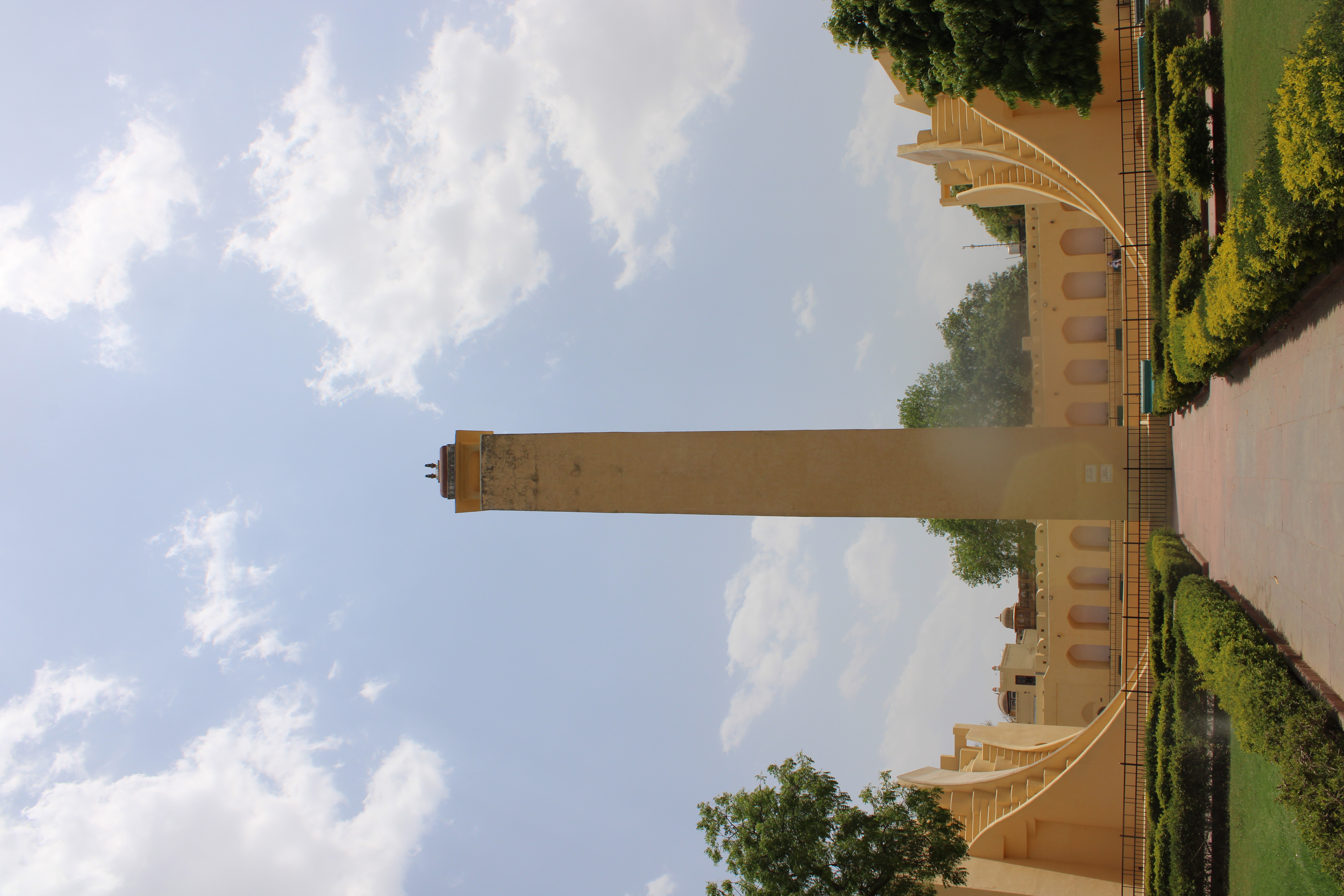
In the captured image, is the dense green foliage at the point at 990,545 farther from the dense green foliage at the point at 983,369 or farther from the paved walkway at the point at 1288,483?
the paved walkway at the point at 1288,483

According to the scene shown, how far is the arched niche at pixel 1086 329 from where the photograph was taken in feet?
95.8

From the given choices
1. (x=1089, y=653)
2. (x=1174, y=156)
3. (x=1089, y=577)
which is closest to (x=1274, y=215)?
(x=1174, y=156)

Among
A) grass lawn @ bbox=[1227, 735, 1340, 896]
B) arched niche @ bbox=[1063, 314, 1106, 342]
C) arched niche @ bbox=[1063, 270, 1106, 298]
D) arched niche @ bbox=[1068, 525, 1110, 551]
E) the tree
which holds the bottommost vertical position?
the tree

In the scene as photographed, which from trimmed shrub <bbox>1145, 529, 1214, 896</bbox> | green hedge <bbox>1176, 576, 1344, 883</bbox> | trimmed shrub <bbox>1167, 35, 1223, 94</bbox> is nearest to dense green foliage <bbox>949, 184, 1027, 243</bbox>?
trimmed shrub <bbox>1167, 35, 1223, 94</bbox>

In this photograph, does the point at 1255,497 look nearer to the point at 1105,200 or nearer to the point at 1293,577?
the point at 1293,577

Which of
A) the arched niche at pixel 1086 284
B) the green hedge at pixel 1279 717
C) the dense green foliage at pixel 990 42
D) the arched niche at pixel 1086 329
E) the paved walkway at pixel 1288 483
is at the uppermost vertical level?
the dense green foliage at pixel 990 42

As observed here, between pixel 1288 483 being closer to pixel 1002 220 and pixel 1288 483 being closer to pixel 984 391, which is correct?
pixel 984 391

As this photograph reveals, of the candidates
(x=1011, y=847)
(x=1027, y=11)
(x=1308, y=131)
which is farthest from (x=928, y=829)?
(x=1027, y=11)

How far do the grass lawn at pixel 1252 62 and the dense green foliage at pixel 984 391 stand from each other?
2458 cm

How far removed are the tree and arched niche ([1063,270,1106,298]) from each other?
2046cm

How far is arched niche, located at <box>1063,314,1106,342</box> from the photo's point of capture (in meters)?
29.2

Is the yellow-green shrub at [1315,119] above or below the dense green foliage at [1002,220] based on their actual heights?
below

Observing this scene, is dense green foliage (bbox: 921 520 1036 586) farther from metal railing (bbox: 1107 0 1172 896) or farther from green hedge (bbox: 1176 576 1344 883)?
green hedge (bbox: 1176 576 1344 883)

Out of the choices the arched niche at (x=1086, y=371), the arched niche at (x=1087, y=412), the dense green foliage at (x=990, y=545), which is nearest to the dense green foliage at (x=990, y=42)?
the arched niche at (x=1086, y=371)
